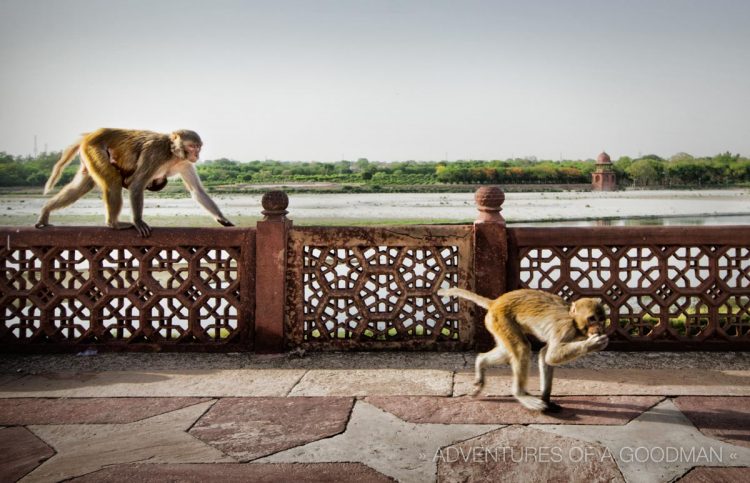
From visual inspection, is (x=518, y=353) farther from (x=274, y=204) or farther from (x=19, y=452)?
(x=19, y=452)

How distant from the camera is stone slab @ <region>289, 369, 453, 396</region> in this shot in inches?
177

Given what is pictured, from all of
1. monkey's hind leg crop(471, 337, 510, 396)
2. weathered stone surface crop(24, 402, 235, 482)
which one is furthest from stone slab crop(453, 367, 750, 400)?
weathered stone surface crop(24, 402, 235, 482)

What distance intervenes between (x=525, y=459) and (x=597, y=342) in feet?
2.47

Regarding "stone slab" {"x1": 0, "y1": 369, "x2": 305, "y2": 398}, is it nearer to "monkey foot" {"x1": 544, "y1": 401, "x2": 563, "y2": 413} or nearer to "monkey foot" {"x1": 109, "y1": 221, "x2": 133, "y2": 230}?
"monkey foot" {"x1": 109, "y1": 221, "x2": 133, "y2": 230}

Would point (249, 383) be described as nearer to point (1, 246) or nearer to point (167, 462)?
point (167, 462)

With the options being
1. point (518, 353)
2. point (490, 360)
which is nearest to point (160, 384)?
point (490, 360)

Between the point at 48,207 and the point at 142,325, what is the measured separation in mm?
1453

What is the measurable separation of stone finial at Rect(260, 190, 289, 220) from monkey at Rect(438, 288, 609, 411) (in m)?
1.98

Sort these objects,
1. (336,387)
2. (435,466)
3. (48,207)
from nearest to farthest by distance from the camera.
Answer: (435,466) < (336,387) < (48,207)

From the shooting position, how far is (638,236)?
543 cm

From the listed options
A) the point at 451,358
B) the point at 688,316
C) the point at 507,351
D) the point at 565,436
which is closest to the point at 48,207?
the point at 451,358

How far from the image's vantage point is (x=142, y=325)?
5.53 meters

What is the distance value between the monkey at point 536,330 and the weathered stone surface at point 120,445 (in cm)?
181

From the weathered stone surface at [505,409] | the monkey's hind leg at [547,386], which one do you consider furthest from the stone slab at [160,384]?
the monkey's hind leg at [547,386]
